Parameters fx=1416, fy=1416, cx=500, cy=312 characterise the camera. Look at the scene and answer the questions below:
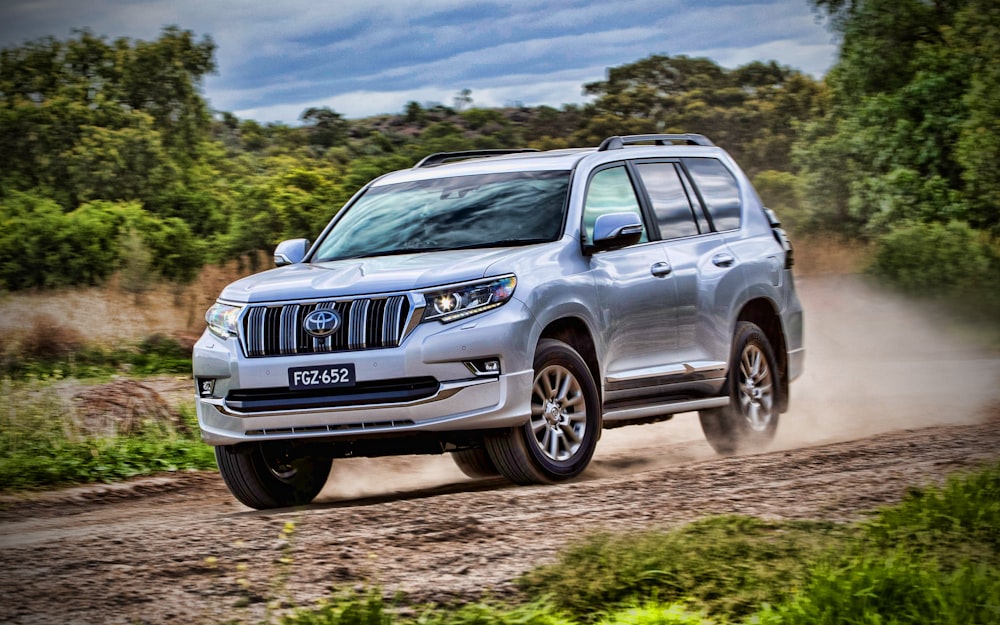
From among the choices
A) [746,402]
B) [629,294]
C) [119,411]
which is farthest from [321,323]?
[119,411]

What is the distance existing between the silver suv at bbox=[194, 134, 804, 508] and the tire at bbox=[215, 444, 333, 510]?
1cm

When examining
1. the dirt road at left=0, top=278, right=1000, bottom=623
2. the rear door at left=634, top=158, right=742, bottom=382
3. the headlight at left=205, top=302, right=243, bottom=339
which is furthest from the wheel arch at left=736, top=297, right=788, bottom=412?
the headlight at left=205, top=302, right=243, bottom=339

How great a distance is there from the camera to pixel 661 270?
838 cm

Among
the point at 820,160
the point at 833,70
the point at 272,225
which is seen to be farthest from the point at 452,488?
the point at 833,70

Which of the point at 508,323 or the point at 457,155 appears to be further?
the point at 457,155

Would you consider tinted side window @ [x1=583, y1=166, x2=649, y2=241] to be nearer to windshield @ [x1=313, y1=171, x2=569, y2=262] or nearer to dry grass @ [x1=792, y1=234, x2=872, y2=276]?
windshield @ [x1=313, y1=171, x2=569, y2=262]

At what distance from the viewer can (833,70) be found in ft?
113

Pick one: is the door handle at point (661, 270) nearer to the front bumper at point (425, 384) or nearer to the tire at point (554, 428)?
the tire at point (554, 428)

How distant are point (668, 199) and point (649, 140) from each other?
2.11 ft

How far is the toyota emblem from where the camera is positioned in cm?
694

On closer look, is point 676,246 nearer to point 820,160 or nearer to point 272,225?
point 272,225

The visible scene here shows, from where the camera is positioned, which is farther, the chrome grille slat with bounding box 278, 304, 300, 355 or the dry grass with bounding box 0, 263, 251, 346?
the dry grass with bounding box 0, 263, 251, 346

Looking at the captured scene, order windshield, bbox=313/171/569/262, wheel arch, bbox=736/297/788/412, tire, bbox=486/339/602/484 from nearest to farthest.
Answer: tire, bbox=486/339/602/484
windshield, bbox=313/171/569/262
wheel arch, bbox=736/297/788/412

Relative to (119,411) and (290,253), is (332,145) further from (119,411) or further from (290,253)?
(290,253)
